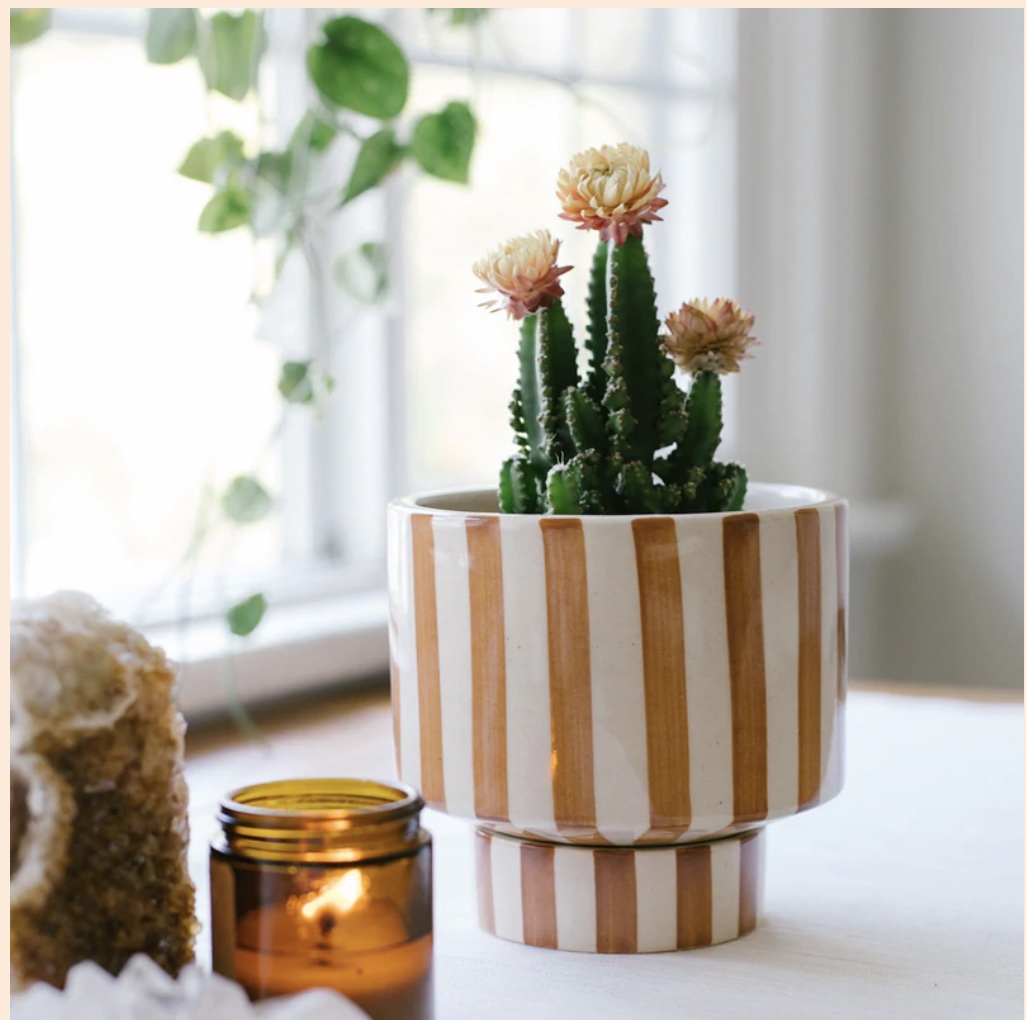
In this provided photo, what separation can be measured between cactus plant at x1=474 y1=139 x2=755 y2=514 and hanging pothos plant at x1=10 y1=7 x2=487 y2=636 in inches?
13.9

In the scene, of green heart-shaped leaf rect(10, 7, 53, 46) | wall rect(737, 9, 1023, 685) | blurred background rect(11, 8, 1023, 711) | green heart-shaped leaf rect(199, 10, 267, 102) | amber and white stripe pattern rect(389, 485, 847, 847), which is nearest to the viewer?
amber and white stripe pattern rect(389, 485, 847, 847)

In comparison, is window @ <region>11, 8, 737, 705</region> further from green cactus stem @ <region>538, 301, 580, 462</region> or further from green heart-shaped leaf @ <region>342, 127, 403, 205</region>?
green cactus stem @ <region>538, 301, 580, 462</region>

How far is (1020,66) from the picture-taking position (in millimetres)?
2090

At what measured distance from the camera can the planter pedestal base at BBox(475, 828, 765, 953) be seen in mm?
548

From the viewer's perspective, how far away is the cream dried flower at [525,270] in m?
0.54

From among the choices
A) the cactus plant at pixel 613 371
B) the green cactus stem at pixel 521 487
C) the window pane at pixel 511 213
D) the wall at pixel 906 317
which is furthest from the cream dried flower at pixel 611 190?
the wall at pixel 906 317

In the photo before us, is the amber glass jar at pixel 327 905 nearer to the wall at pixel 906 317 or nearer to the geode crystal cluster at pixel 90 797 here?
the geode crystal cluster at pixel 90 797

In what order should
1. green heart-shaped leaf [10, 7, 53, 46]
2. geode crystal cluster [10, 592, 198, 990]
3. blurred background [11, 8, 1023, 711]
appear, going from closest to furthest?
geode crystal cluster [10, 592, 198, 990] < green heart-shaped leaf [10, 7, 53, 46] < blurred background [11, 8, 1023, 711]

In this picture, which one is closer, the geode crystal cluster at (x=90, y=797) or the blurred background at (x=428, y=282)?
the geode crystal cluster at (x=90, y=797)

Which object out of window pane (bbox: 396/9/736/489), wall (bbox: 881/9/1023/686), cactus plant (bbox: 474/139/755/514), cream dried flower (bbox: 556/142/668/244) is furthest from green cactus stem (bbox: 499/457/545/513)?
wall (bbox: 881/9/1023/686)

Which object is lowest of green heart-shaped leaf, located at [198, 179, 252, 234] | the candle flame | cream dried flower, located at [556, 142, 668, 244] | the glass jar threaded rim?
the candle flame

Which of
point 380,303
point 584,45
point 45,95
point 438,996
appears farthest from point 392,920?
point 584,45

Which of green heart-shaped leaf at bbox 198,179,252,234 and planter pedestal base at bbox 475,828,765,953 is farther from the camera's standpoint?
green heart-shaped leaf at bbox 198,179,252,234

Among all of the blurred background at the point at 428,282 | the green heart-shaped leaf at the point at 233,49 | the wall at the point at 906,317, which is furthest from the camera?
the wall at the point at 906,317
